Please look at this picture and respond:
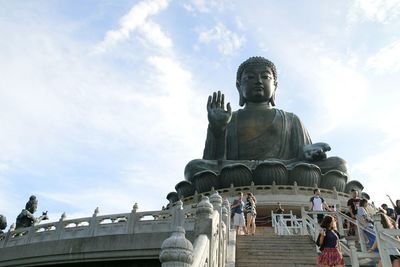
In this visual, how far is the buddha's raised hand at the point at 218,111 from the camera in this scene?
17406 millimetres

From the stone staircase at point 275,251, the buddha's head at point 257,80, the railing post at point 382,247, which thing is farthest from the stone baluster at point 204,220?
the buddha's head at point 257,80

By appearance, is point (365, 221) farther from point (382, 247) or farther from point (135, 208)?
point (135, 208)

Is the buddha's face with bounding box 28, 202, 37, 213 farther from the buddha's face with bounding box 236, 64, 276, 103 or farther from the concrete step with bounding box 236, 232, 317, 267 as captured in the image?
the buddha's face with bounding box 236, 64, 276, 103

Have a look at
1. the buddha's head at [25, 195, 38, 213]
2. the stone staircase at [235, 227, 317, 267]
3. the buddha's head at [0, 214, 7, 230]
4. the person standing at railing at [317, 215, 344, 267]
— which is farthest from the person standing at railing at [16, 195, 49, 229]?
the person standing at railing at [317, 215, 344, 267]

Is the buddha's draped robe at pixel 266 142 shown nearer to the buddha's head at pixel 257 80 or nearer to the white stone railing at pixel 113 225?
the buddha's head at pixel 257 80

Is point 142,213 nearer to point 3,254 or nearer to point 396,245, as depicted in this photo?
point 3,254

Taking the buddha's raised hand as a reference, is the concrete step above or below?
below

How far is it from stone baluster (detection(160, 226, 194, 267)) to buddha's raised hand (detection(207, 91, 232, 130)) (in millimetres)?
14685

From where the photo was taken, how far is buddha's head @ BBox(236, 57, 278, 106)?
2102 cm

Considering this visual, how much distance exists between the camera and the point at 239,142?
65.6 ft

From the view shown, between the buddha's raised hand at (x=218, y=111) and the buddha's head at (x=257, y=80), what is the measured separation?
13.2 feet

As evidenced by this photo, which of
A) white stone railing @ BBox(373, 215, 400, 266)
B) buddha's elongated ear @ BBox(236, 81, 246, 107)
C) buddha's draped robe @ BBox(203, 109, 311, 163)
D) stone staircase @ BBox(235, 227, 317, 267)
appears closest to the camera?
white stone railing @ BBox(373, 215, 400, 266)

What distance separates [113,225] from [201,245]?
19.2ft

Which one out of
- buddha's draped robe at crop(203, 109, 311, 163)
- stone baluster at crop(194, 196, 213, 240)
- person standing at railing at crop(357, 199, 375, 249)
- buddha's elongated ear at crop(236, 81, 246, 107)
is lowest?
stone baluster at crop(194, 196, 213, 240)
